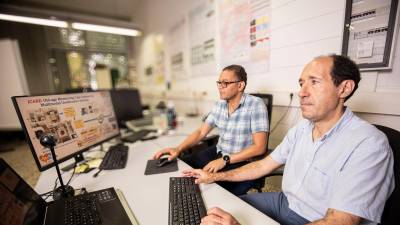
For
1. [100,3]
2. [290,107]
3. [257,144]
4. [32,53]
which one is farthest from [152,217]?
[32,53]

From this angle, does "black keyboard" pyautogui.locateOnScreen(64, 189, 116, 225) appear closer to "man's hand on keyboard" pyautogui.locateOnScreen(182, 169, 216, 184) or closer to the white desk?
the white desk

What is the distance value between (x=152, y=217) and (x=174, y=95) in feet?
9.59

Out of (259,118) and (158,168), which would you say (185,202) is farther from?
(259,118)

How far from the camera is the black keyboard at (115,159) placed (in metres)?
1.21

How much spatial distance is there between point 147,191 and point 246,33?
176 centimetres

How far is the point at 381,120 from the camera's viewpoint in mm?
1159

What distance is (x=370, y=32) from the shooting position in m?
1.13

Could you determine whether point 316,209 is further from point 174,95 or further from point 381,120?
point 174,95

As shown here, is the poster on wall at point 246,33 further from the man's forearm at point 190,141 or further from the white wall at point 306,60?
the man's forearm at point 190,141

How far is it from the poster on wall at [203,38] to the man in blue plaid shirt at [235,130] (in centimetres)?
103

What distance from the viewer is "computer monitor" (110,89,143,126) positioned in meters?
2.31

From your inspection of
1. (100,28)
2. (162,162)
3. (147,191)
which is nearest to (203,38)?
(100,28)

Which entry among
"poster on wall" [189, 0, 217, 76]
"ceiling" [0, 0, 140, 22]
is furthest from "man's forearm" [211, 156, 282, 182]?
"ceiling" [0, 0, 140, 22]

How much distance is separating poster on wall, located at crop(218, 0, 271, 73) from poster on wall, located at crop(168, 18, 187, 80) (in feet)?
3.38
